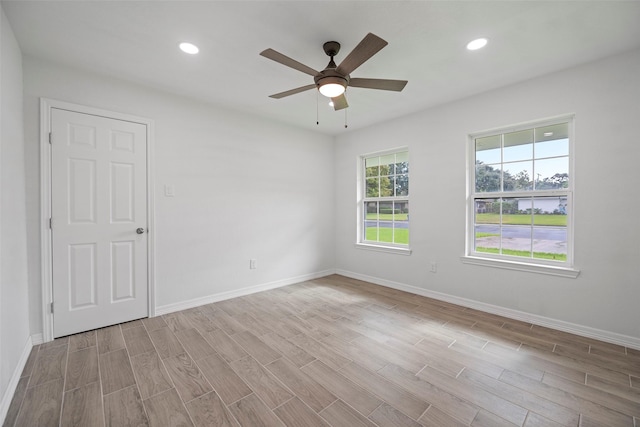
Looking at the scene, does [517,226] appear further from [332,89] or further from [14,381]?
[14,381]

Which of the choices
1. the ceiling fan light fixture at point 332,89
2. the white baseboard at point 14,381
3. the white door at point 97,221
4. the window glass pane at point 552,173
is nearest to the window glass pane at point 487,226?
the window glass pane at point 552,173

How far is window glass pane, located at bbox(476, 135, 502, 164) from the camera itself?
323cm

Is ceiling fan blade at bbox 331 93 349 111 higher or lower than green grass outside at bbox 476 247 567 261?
higher

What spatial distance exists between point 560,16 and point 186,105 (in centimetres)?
360

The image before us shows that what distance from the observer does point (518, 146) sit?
121 inches

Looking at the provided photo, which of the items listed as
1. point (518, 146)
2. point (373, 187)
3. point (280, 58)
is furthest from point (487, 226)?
point (280, 58)

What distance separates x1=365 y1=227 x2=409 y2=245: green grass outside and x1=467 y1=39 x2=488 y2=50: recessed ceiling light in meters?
2.43

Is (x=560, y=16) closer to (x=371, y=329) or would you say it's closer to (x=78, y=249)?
(x=371, y=329)

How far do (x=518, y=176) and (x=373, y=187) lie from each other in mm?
2039

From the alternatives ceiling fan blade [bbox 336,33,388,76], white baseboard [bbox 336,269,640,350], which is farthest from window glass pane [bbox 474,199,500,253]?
ceiling fan blade [bbox 336,33,388,76]

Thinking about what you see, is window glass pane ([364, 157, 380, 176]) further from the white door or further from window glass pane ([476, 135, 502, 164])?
the white door

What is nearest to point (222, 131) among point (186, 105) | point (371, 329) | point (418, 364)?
point (186, 105)

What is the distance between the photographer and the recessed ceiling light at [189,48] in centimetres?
223

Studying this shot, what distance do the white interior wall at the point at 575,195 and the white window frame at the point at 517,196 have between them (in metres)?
0.07
